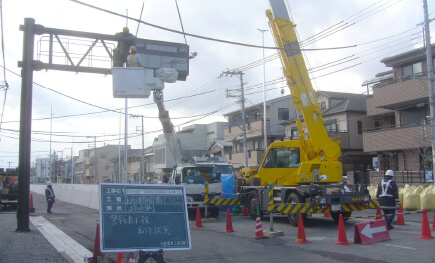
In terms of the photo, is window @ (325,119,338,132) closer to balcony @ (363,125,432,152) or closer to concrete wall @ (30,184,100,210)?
balcony @ (363,125,432,152)

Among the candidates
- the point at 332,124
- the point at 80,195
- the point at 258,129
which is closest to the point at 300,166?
the point at 80,195

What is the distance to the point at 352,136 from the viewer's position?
3544 centimetres

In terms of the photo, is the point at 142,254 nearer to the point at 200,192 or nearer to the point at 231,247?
the point at 231,247

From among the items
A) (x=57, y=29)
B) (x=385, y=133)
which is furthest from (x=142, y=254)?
(x=385, y=133)

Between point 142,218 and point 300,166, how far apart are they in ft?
29.6

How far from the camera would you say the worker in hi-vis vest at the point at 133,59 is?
10.5 metres

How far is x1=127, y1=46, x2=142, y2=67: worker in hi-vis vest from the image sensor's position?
10.5 meters

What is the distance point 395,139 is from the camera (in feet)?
93.2

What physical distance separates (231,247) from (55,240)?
4.90 m

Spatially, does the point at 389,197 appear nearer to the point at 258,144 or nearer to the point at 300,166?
the point at 300,166

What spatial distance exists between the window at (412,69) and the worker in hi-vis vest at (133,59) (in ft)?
73.3

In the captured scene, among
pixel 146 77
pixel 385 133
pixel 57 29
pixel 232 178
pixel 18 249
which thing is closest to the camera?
pixel 18 249

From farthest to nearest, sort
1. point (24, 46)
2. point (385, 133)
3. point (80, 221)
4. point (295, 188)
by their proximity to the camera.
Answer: point (385, 133) → point (80, 221) → point (295, 188) → point (24, 46)

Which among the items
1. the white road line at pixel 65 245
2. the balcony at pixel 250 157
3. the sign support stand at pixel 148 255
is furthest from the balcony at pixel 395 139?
the sign support stand at pixel 148 255
